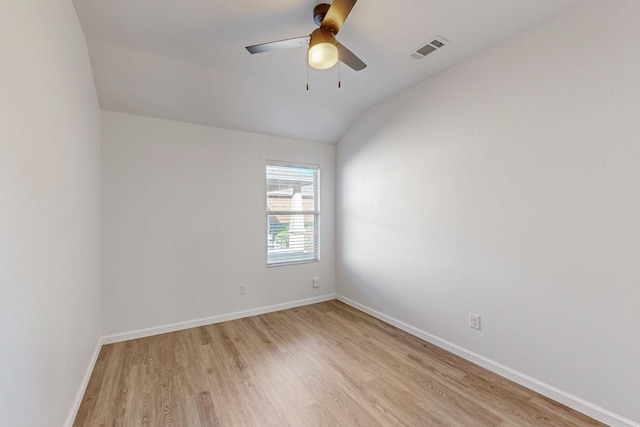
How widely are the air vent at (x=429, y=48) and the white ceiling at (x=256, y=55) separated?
0.16ft

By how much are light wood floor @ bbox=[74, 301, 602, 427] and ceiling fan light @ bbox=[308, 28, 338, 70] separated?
2346 mm

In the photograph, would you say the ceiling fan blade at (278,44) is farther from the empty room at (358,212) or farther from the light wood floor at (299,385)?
the light wood floor at (299,385)

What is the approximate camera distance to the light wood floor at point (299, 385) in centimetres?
180

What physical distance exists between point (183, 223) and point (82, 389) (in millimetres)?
1683

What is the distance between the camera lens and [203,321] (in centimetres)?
331

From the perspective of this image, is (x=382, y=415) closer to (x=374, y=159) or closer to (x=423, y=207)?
(x=423, y=207)

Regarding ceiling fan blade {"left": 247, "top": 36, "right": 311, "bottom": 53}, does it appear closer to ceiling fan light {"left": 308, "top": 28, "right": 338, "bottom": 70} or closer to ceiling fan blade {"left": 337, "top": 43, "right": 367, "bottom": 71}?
ceiling fan light {"left": 308, "top": 28, "right": 338, "bottom": 70}

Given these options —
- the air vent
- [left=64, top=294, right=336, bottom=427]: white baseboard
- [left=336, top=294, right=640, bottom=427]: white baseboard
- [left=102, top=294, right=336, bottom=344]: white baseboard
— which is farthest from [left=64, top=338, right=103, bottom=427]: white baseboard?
the air vent

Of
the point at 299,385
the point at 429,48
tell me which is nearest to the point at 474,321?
the point at 299,385

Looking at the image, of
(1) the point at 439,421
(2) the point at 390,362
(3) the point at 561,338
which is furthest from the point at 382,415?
(3) the point at 561,338

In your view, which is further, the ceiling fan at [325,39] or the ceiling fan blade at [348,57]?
the ceiling fan blade at [348,57]

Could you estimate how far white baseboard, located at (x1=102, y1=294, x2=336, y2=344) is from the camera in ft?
9.53

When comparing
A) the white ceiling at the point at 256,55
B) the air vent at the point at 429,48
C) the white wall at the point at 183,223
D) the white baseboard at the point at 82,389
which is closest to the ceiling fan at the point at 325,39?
the white ceiling at the point at 256,55

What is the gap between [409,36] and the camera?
225 cm
